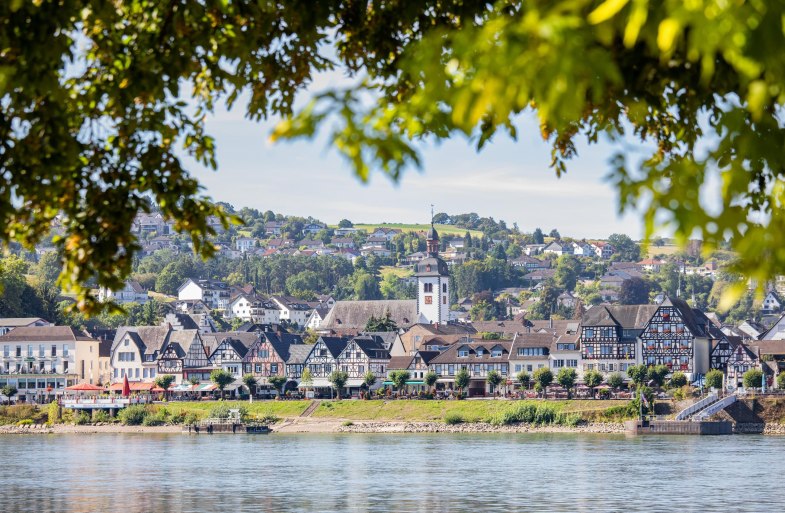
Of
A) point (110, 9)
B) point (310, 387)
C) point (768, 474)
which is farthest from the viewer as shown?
point (310, 387)

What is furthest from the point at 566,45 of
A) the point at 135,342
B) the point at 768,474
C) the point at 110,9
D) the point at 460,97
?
the point at 135,342

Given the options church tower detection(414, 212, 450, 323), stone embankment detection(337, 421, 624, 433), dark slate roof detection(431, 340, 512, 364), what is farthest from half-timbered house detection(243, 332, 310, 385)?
church tower detection(414, 212, 450, 323)

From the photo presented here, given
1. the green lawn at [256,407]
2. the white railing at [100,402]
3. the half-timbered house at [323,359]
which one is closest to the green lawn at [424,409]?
the green lawn at [256,407]

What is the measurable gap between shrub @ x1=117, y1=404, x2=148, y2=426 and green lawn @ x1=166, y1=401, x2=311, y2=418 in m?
2.60

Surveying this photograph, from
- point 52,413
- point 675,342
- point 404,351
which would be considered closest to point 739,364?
point 675,342

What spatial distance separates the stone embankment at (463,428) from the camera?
323ft

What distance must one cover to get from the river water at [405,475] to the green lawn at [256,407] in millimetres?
24474

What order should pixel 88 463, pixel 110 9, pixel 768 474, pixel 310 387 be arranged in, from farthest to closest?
pixel 310 387 < pixel 88 463 < pixel 768 474 < pixel 110 9

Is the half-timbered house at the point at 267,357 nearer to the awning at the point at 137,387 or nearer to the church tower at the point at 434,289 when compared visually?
the awning at the point at 137,387

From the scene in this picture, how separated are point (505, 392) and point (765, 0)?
113838 millimetres

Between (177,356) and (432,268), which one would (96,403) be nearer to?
(177,356)

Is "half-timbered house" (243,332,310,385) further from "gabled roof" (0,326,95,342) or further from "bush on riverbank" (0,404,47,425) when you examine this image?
"bush on riverbank" (0,404,47,425)

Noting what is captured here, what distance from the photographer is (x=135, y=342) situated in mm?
142750

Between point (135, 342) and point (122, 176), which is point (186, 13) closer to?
point (122, 176)
